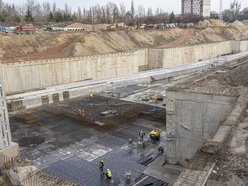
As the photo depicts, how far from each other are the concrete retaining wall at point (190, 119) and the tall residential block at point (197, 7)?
178 meters

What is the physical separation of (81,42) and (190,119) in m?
35.5

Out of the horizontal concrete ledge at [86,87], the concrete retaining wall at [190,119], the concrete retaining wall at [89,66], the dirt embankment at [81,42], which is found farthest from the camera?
the dirt embankment at [81,42]

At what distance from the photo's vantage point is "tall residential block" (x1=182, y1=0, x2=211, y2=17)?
611 ft

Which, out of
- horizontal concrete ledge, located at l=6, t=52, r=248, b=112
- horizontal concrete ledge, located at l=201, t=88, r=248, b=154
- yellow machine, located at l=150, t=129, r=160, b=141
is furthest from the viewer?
horizontal concrete ledge, located at l=6, t=52, r=248, b=112

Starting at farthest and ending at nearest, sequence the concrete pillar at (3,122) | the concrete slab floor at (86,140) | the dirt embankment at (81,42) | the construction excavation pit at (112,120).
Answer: the dirt embankment at (81,42) < the concrete slab floor at (86,140) < the concrete pillar at (3,122) < the construction excavation pit at (112,120)

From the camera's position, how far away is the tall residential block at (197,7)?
186 m

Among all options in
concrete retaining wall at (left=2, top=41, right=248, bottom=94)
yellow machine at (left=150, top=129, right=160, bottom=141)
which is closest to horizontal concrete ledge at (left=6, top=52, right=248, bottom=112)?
concrete retaining wall at (left=2, top=41, right=248, bottom=94)

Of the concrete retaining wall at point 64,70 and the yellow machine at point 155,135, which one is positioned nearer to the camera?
the yellow machine at point 155,135

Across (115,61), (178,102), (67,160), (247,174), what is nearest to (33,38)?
(115,61)

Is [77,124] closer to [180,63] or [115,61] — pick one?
[115,61]

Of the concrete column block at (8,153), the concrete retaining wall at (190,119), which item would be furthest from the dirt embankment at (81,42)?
the concrete retaining wall at (190,119)

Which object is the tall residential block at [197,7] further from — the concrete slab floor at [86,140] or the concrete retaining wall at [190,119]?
the concrete retaining wall at [190,119]

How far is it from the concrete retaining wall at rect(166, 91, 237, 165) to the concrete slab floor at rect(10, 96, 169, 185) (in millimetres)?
2494

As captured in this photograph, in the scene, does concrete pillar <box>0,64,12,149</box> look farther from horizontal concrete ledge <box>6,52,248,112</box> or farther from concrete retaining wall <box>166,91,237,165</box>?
horizontal concrete ledge <box>6,52,248,112</box>
